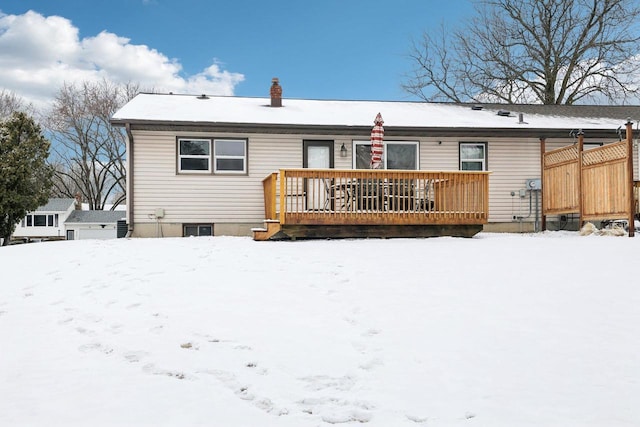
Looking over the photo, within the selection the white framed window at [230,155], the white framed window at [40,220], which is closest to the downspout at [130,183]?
the white framed window at [230,155]

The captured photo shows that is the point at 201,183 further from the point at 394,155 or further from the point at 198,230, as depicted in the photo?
the point at 394,155

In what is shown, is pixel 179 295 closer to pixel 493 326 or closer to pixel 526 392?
pixel 493 326

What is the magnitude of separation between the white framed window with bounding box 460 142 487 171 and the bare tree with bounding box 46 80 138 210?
74.1 feet

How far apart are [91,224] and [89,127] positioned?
22.7 feet

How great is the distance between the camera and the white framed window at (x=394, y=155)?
12359 mm

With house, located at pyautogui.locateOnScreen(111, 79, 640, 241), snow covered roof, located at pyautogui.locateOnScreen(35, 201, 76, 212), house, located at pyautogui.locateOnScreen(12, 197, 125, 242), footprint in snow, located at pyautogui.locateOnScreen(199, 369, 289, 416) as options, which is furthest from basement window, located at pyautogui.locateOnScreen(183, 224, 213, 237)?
snow covered roof, located at pyautogui.locateOnScreen(35, 201, 76, 212)

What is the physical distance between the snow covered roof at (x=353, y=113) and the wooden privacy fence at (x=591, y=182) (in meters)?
1.42

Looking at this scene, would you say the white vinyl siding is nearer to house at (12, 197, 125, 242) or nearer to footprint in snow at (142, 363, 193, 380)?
footprint in snow at (142, 363, 193, 380)

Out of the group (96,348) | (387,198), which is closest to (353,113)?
(387,198)

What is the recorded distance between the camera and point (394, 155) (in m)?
12.5

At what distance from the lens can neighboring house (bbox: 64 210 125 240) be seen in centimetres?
3312

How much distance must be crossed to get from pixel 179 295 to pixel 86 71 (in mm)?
28820

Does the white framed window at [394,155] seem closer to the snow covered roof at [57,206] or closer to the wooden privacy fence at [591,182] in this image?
the wooden privacy fence at [591,182]

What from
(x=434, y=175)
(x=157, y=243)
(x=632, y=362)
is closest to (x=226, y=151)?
(x=157, y=243)
